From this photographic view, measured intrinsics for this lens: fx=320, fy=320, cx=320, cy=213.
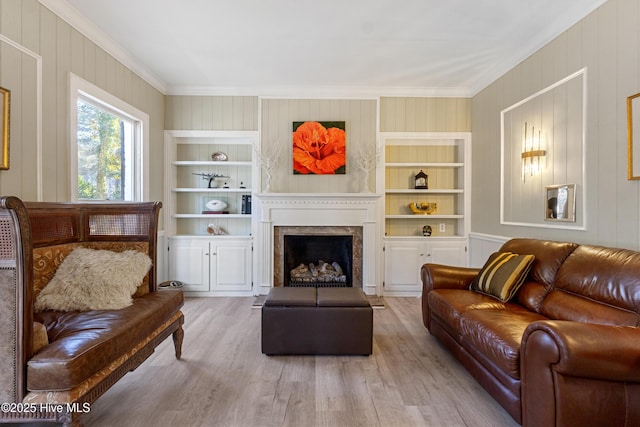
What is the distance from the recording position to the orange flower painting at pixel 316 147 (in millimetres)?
4312

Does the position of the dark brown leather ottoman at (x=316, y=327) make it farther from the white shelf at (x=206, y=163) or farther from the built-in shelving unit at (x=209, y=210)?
the white shelf at (x=206, y=163)

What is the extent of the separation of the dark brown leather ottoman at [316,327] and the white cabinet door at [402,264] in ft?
6.30

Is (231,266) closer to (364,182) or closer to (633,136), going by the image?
(364,182)

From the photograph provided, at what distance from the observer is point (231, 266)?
171 inches

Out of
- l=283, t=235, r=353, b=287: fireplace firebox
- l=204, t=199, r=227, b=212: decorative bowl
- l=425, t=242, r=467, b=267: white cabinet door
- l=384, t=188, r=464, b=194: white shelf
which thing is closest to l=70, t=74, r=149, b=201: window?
l=204, t=199, r=227, b=212: decorative bowl

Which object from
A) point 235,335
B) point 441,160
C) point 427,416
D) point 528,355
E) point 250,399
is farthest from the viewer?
point 441,160

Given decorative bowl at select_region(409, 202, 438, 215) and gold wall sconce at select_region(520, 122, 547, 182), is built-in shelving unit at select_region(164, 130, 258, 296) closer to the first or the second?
decorative bowl at select_region(409, 202, 438, 215)

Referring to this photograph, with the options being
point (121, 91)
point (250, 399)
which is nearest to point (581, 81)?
point (250, 399)

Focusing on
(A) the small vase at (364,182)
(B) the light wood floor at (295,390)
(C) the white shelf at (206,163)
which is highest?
(C) the white shelf at (206,163)

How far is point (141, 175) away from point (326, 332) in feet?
9.57

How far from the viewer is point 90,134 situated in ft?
10.3

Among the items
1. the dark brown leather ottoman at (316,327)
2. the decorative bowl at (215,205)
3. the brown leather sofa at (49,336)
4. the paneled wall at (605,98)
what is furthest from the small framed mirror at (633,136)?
the decorative bowl at (215,205)

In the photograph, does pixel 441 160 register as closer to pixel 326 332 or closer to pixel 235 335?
pixel 326 332

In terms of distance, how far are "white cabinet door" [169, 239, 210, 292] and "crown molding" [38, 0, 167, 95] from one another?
6.87 ft
